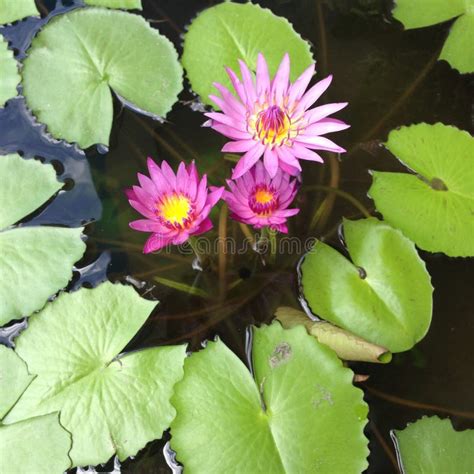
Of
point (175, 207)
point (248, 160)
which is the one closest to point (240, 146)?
point (248, 160)

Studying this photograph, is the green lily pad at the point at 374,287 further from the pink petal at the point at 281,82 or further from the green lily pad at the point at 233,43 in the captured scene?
the green lily pad at the point at 233,43

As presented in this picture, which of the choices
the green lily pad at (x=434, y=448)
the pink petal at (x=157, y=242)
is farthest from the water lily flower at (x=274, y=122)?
the green lily pad at (x=434, y=448)

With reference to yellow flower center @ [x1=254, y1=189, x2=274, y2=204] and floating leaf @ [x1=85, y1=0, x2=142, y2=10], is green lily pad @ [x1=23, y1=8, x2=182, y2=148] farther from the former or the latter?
yellow flower center @ [x1=254, y1=189, x2=274, y2=204]

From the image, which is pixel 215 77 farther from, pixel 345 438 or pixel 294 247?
pixel 345 438

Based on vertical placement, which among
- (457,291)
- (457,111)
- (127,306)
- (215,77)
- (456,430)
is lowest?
(456,430)

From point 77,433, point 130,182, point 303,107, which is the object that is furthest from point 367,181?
point 77,433

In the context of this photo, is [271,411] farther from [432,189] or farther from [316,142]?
[432,189]
